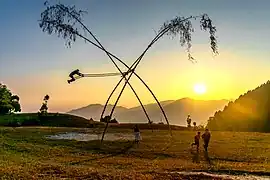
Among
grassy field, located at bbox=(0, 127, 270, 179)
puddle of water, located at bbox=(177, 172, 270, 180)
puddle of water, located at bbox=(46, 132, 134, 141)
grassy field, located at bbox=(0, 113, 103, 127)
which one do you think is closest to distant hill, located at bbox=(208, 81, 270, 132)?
grassy field, located at bbox=(0, 113, 103, 127)

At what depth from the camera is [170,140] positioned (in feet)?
139

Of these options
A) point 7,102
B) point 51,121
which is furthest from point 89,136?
point 7,102

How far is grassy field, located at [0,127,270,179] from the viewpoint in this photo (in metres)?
23.3

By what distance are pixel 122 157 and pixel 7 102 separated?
44998mm

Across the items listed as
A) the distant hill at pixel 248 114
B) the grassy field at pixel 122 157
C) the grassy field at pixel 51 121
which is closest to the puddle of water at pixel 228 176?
the grassy field at pixel 122 157

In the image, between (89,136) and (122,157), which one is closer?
(122,157)

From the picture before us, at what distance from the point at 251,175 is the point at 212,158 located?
8620 mm

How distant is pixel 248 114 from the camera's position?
262 ft

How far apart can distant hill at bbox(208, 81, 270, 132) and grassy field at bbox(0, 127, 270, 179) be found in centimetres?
3128

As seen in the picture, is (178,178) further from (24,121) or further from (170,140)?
(24,121)

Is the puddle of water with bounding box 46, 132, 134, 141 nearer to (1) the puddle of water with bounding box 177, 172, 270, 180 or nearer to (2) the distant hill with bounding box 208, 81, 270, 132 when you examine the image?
(1) the puddle of water with bounding box 177, 172, 270, 180

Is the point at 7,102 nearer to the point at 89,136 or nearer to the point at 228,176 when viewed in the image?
the point at 89,136

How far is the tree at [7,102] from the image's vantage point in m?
73.1

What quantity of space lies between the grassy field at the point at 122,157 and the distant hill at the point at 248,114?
31276mm
